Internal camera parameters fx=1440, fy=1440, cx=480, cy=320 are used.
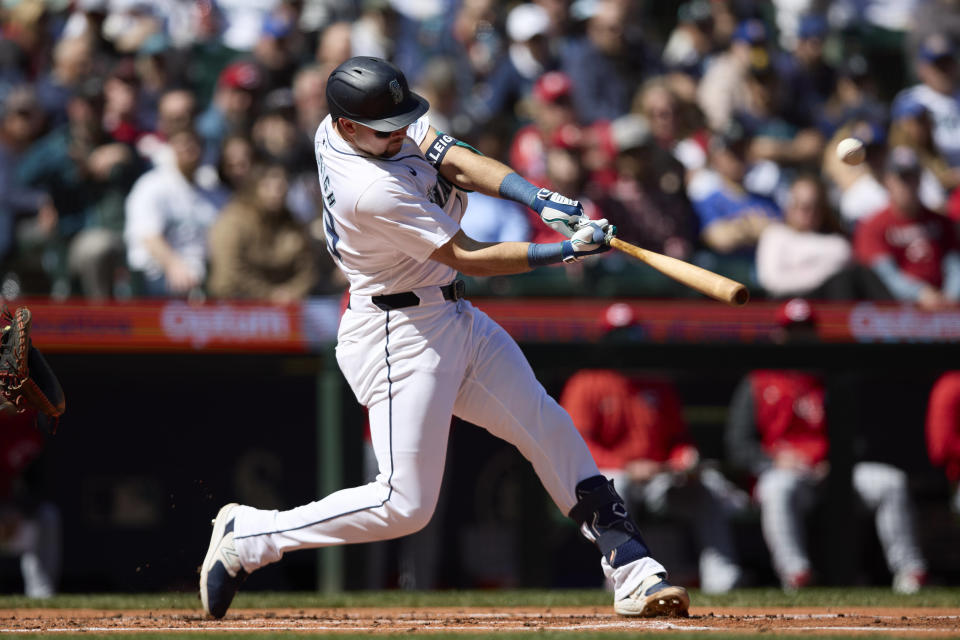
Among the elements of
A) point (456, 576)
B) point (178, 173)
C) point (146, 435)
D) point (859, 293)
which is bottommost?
point (456, 576)

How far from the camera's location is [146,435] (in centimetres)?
675

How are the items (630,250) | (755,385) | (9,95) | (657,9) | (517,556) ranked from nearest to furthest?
(630,250)
(517,556)
(755,385)
(9,95)
(657,9)

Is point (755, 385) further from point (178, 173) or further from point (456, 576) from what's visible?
point (178, 173)

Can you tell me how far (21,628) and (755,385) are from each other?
358 cm

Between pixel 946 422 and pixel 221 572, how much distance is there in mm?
3604

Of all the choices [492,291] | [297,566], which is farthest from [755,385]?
[297,566]

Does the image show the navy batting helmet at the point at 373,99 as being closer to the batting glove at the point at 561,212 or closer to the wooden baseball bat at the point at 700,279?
the batting glove at the point at 561,212

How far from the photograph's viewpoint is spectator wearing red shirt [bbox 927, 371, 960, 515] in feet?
21.4

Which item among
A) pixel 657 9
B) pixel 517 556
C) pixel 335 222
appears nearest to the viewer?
pixel 335 222

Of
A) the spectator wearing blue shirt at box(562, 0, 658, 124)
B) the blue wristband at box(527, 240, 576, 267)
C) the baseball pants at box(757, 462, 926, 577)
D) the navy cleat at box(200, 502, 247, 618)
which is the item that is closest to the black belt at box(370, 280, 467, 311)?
the blue wristband at box(527, 240, 576, 267)

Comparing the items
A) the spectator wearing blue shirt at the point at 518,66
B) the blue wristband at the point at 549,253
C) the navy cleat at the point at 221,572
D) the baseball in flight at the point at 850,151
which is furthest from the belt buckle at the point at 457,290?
the spectator wearing blue shirt at the point at 518,66

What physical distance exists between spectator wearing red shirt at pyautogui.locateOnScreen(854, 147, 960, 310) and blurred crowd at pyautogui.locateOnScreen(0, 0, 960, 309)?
1 cm

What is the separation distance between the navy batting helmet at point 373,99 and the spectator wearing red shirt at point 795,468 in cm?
291

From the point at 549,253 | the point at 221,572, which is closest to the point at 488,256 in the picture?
the point at 549,253
